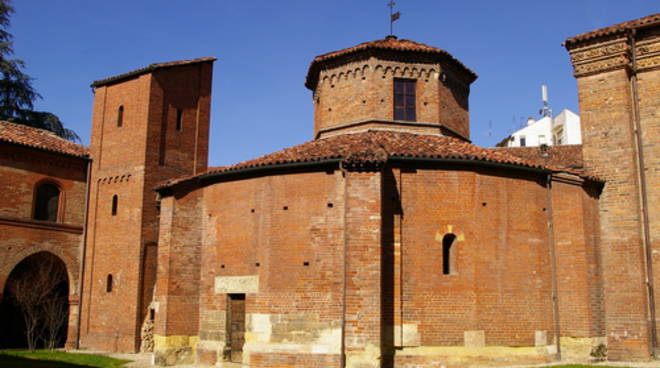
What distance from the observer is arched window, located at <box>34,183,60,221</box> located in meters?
22.6

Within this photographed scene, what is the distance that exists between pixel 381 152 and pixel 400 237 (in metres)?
2.11

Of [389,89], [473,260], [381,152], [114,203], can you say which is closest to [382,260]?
[473,260]

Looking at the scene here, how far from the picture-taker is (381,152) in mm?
14172

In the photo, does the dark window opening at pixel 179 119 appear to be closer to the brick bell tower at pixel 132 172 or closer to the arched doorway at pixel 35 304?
the brick bell tower at pixel 132 172

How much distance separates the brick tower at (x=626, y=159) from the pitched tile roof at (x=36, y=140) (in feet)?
60.7

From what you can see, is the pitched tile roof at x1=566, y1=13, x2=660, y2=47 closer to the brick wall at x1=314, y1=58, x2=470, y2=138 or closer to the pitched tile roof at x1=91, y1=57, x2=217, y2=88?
the brick wall at x1=314, y1=58, x2=470, y2=138

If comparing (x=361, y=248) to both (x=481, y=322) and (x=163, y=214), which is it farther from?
(x=163, y=214)

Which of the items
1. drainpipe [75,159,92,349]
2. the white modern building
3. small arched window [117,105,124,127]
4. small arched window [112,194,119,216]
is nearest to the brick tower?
small arched window [117,105,124,127]

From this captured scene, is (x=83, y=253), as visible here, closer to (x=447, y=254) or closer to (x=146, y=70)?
(x=146, y=70)

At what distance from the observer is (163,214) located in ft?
59.6

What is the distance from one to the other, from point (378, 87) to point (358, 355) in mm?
8558

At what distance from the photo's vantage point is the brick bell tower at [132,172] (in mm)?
20969

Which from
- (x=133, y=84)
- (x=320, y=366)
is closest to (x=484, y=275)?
(x=320, y=366)

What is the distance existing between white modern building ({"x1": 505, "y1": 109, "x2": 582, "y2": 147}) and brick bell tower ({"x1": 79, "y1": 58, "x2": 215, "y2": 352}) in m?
26.3
